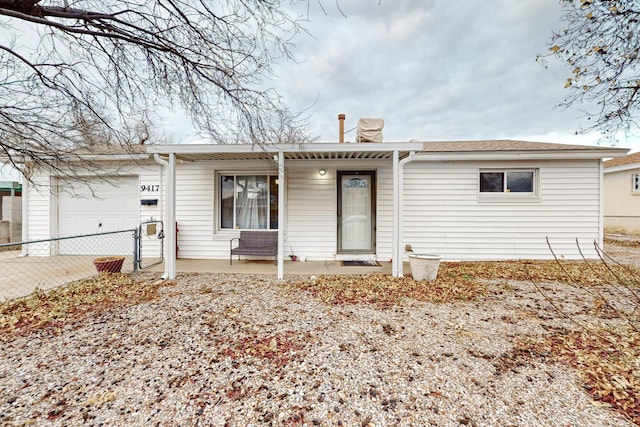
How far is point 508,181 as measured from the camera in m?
6.62

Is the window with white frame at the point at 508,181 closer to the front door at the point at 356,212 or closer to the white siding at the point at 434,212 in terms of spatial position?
the white siding at the point at 434,212

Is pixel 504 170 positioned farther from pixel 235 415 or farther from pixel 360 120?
pixel 235 415

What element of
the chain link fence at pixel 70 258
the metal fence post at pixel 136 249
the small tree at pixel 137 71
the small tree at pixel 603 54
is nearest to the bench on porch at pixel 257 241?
the metal fence post at pixel 136 249

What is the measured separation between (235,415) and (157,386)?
779mm

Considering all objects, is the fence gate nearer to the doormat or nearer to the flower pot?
the flower pot

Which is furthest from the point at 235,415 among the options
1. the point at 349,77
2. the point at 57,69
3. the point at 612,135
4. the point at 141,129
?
the point at 349,77

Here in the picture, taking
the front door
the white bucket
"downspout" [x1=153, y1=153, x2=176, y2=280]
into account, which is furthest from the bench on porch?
the white bucket

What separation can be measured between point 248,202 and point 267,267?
6.19ft

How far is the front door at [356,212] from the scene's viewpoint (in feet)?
22.4

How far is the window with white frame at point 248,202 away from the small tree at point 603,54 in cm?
588

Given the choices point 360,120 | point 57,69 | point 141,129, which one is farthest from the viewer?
point 360,120

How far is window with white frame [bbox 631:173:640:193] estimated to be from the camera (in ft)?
41.1

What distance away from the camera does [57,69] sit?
366 centimetres

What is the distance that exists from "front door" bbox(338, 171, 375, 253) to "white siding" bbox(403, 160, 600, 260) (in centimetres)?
90
